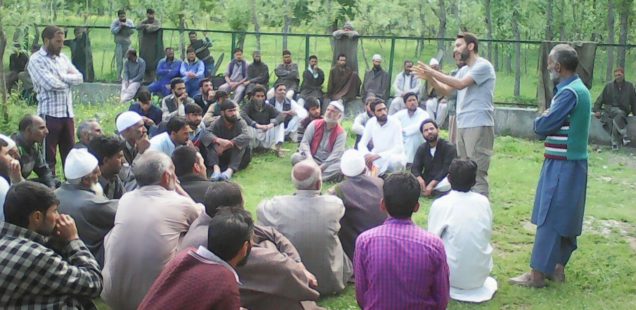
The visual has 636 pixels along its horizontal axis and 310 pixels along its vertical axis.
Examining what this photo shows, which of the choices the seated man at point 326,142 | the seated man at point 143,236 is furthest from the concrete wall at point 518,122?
the seated man at point 143,236

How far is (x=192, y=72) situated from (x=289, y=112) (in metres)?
3.10

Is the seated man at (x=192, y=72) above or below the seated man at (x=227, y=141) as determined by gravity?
above

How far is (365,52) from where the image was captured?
1633cm

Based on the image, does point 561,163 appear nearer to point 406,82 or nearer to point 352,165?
point 352,165

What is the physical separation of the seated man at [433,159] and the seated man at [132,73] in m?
7.61

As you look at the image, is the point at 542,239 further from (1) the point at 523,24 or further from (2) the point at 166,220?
(1) the point at 523,24

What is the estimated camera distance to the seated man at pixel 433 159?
8.12 metres

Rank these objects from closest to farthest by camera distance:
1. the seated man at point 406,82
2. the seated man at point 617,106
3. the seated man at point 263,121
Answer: the seated man at point 263,121
the seated man at point 617,106
the seated man at point 406,82

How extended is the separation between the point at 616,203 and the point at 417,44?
7.77 meters

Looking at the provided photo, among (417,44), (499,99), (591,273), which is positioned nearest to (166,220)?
(591,273)

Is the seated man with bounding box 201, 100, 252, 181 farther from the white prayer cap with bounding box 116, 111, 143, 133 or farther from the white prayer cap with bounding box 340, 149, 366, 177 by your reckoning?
the white prayer cap with bounding box 340, 149, 366, 177

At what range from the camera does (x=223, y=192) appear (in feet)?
14.3

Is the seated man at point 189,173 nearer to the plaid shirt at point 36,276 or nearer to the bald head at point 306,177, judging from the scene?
the bald head at point 306,177

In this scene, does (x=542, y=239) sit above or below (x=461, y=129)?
below
